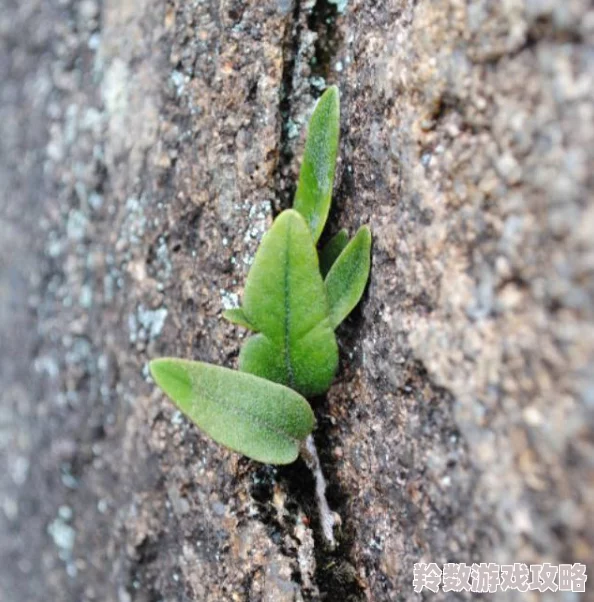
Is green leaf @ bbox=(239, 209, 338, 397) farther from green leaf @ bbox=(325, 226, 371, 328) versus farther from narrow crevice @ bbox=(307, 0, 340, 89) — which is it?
narrow crevice @ bbox=(307, 0, 340, 89)

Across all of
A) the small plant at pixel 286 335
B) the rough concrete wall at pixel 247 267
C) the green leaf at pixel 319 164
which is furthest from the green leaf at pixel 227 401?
the green leaf at pixel 319 164

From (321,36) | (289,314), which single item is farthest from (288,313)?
(321,36)

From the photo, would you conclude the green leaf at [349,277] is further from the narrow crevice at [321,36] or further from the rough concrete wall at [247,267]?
the narrow crevice at [321,36]

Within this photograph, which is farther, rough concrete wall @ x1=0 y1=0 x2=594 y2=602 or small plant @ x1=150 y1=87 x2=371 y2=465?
small plant @ x1=150 y1=87 x2=371 y2=465

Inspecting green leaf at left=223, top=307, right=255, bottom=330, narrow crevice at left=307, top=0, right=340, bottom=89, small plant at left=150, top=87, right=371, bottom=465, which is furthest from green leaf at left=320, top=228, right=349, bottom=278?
narrow crevice at left=307, top=0, right=340, bottom=89

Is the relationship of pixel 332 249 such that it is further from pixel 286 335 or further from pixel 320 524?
pixel 320 524

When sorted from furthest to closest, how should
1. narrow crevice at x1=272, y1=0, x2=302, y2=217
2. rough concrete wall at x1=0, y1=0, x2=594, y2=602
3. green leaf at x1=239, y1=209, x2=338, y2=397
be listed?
narrow crevice at x1=272, y1=0, x2=302, y2=217
green leaf at x1=239, y1=209, x2=338, y2=397
rough concrete wall at x1=0, y1=0, x2=594, y2=602

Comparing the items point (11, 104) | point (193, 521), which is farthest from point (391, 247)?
point (11, 104)
